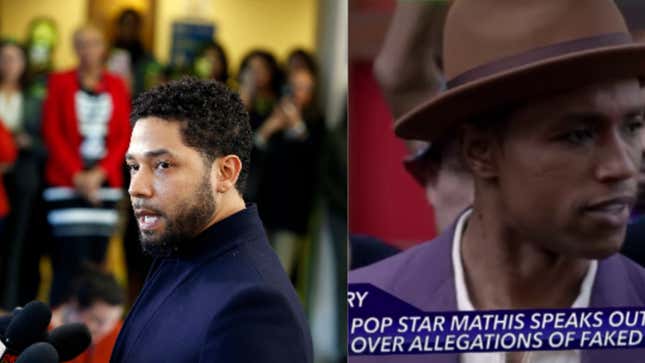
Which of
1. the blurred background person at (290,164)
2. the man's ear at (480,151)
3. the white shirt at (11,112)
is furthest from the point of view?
the blurred background person at (290,164)

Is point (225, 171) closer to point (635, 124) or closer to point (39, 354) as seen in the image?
point (39, 354)

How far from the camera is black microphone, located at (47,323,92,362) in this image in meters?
3.23

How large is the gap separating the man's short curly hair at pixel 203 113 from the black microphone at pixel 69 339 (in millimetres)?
511

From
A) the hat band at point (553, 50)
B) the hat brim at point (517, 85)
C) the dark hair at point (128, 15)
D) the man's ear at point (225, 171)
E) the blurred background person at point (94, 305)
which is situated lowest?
the blurred background person at point (94, 305)

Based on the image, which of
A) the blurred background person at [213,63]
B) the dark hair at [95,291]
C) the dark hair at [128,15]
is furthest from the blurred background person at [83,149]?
the dark hair at [95,291]

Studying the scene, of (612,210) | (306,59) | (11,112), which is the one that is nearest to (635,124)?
(612,210)

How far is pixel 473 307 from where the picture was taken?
A: 375 centimetres

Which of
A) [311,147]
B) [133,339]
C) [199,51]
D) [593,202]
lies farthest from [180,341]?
[199,51]

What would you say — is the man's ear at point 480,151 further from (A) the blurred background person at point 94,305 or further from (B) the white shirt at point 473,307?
(A) the blurred background person at point 94,305

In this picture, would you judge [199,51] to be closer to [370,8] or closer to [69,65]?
[69,65]

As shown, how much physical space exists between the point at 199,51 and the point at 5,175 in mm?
1392

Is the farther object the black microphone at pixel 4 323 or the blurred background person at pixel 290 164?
the blurred background person at pixel 290 164

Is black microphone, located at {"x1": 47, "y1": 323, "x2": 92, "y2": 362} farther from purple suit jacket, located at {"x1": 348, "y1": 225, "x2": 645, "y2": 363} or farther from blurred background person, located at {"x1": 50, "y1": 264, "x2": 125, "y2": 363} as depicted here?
blurred background person, located at {"x1": 50, "y1": 264, "x2": 125, "y2": 363}

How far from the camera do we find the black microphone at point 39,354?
9.56ft
